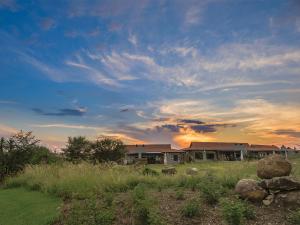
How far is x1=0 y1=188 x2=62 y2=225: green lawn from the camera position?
8.66m

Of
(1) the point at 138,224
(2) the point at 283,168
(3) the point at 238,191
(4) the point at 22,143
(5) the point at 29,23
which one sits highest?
(5) the point at 29,23

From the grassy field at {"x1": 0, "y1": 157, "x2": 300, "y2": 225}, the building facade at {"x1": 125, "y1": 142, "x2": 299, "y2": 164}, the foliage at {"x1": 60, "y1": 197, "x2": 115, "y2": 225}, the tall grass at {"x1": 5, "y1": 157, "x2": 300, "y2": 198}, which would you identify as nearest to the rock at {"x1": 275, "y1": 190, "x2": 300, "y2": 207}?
the grassy field at {"x1": 0, "y1": 157, "x2": 300, "y2": 225}

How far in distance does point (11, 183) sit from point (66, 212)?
8558 millimetres

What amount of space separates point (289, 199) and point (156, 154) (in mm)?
48026

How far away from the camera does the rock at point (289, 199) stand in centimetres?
816

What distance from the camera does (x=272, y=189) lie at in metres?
8.74

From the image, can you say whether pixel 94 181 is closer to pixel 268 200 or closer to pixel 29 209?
pixel 29 209

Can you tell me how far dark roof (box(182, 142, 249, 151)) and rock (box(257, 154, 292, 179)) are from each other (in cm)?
4590

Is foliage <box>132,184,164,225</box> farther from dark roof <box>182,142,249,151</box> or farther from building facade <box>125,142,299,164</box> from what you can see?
dark roof <box>182,142,249,151</box>

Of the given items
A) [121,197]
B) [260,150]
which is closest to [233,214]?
[121,197]

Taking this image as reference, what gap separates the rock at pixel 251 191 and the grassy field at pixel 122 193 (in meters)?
0.32

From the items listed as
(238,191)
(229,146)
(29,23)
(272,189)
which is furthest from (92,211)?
(229,146)

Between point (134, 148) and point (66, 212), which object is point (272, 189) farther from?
point (134, 148)

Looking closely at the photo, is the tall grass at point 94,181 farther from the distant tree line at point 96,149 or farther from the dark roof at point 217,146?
the dark roof at point 217,146
